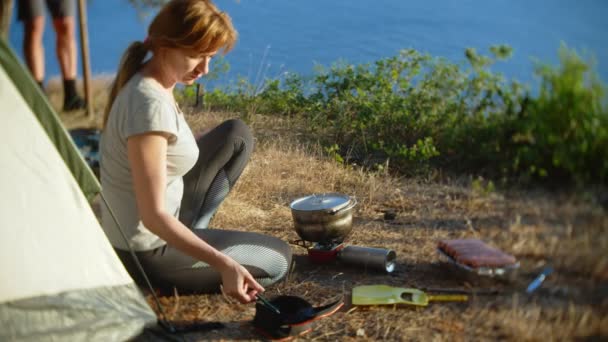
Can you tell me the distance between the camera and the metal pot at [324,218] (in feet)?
10.9

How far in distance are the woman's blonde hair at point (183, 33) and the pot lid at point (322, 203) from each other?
0.98m

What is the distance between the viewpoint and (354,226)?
12.4 feet

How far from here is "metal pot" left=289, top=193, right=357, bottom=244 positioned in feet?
10.9

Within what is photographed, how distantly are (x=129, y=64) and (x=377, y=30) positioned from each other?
3.45ft

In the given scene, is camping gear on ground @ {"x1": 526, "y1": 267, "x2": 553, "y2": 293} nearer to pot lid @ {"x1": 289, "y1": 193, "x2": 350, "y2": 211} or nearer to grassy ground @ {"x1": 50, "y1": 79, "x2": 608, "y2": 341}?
grassy ground @ {"x1": 50, "y1": 79, "x2": 608, "y2": 341}

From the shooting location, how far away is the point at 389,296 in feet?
9.68

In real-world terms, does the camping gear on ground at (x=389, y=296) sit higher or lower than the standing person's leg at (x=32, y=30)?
lower

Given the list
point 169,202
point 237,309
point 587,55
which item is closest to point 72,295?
point 169,202

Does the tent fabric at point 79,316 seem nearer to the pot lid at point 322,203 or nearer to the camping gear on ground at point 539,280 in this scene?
the pot lid at point 322,203

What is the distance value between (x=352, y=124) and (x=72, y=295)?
5.49ft

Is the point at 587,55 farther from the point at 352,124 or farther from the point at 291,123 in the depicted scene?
the point at 291,123

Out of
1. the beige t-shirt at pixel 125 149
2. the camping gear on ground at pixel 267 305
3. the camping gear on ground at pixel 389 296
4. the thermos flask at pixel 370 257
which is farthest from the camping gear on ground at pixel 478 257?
the beige t-shirt at pixel 125 149

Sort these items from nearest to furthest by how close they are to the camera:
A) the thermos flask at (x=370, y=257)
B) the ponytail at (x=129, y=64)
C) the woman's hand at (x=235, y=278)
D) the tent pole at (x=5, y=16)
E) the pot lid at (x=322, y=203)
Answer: the tent pole at (x=5, y=16) < the woman's hand at (x=235, y=278) < the ponytail at (x=129, y=64) < the thermos flask at (x=370, y=257) < the pot lid at (x=322, y=203)

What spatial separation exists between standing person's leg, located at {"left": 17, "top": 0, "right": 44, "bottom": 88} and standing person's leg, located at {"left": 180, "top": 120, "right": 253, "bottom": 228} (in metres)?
1.10
